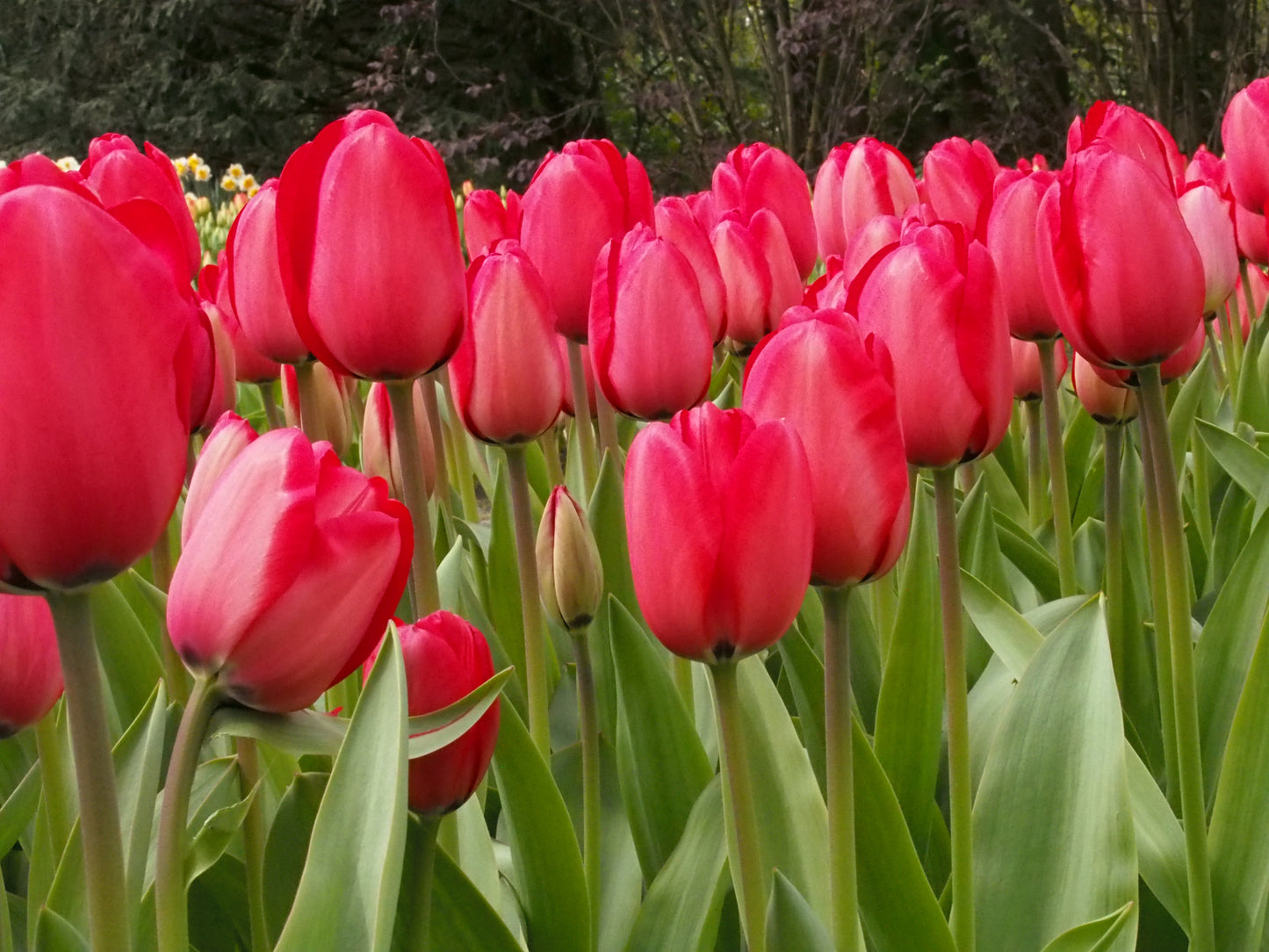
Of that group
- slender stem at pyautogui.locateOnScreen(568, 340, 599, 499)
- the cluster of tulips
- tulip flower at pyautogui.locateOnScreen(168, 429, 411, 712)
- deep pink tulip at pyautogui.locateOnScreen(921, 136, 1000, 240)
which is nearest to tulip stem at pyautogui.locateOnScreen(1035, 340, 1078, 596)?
the cluster of tulips

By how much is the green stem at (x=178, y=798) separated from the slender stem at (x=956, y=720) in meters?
0.47

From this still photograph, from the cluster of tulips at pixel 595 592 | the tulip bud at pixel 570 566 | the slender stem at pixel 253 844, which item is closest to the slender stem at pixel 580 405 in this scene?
the cluster of tulips at pixel 595 592

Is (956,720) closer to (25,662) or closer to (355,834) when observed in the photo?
(355,834)

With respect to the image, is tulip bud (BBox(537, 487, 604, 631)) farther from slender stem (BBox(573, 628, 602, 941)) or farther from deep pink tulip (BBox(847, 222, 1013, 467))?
deep pink tulip (BBox(847, 222, 1013, 467))

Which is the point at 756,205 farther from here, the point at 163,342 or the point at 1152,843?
the point at 163,342

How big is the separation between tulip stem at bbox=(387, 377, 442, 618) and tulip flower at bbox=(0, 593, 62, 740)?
8.9 inches

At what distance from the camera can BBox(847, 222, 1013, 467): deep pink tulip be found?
81cm

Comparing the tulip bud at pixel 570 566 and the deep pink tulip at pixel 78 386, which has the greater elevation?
the deep pink tulip at pixel 78 386

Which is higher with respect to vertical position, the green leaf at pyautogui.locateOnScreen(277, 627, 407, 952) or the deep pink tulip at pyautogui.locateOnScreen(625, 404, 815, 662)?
the deep pink tulip at pyautogui.locateOnScreen(625, 404, 815, 662)

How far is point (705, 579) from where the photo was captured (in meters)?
0.66

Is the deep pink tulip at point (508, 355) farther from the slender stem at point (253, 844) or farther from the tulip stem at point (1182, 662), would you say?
the tulip stem at point (1182, 662)

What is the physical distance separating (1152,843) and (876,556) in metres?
0.48

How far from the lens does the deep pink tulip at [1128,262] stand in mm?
865

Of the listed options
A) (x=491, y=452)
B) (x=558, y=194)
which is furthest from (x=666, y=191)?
(x=558, y=194)
